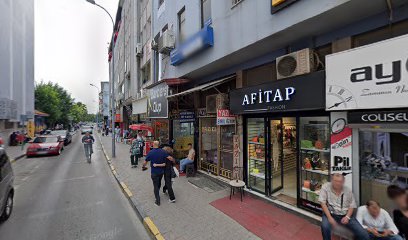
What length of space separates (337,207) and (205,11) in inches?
306

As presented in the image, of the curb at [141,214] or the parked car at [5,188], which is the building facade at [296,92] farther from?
the parked car at [5,188]

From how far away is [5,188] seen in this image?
530 cm

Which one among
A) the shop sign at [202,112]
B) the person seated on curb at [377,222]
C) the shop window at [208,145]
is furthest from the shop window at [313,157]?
the shop sign at [202,112]

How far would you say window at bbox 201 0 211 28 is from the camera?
855 cm

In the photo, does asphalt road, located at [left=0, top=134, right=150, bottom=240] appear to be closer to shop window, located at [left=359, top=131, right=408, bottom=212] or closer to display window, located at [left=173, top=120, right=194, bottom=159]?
display window, located at [left=173, top=120, right=194, bottom=159]

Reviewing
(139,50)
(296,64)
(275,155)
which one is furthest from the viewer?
(139,50)

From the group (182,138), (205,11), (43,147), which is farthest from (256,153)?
(43,147)

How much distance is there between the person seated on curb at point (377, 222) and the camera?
357 cm

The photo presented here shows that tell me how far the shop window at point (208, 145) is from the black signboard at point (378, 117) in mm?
5481

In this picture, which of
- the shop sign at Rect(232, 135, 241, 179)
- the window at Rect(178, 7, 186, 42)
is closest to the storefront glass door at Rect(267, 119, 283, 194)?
the shop sign at Rect(232, 135, 241, 179)

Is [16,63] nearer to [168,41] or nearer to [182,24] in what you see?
[168,41]

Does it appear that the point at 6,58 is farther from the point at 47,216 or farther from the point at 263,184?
the point at 263,184

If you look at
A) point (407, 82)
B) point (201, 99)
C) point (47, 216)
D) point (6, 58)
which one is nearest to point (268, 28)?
point (407, 82)

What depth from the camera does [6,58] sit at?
2162 centimetres
